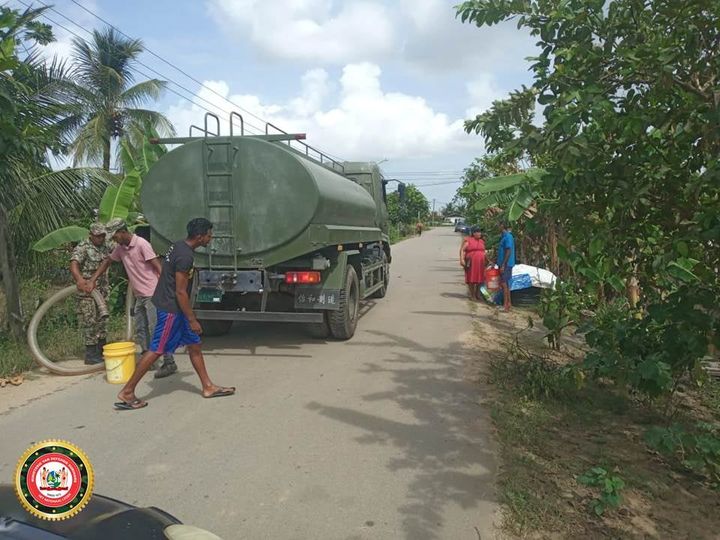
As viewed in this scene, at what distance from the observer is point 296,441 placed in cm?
411

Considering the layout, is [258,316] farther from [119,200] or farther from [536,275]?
[536,275]

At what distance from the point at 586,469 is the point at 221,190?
4874 mm

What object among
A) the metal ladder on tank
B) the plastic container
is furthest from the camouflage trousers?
the plastic container

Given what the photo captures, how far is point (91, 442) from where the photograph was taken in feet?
13.4

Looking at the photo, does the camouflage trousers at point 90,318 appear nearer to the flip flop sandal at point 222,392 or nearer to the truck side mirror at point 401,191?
the flip flop sandal at point 222,392

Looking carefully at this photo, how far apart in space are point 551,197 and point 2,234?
619cm

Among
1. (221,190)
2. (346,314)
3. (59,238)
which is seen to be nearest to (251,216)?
(221,190)

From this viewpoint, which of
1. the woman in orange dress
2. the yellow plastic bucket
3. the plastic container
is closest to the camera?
the yellow plastic bucket

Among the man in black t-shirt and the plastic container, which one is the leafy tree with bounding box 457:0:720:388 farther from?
the plastic container

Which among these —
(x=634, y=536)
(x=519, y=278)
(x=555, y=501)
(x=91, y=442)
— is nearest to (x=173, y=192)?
(x=91, y=442)

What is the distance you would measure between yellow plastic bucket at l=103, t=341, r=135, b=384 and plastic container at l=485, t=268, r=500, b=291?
712 centimetres

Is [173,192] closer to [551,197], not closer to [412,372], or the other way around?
[412,372]

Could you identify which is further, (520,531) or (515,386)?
(515,386)

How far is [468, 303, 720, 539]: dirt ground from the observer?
2.98 meters
